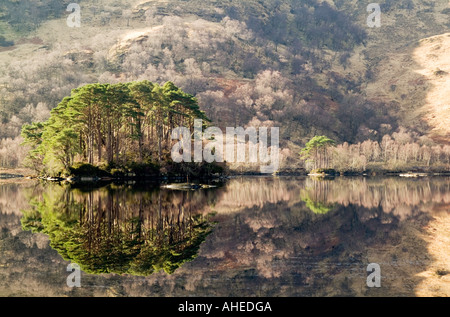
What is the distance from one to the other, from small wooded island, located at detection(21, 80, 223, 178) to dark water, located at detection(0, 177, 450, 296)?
1528 inches

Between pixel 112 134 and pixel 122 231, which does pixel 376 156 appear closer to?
pixel 112 134

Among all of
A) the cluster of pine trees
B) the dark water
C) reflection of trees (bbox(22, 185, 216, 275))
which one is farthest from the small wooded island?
the dark water

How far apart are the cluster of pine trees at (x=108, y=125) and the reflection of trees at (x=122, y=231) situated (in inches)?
1435

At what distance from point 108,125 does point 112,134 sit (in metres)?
3.75

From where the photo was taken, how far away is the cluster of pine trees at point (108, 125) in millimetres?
72750

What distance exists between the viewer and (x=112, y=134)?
82.2 metres

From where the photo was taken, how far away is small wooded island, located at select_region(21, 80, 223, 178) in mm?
73188

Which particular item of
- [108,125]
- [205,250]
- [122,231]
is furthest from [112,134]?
[205,250]

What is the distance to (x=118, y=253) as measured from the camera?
19234 mm

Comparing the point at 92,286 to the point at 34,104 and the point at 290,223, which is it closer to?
the point at 290,223

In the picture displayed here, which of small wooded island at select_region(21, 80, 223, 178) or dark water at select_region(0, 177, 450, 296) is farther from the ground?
small wooded island at select_region(21, 80, 223, 178)

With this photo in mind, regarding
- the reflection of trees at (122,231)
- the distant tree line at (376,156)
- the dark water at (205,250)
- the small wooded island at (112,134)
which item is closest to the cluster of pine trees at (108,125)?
the small wooded island at (112,134)

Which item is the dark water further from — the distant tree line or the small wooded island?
the distant tree line
